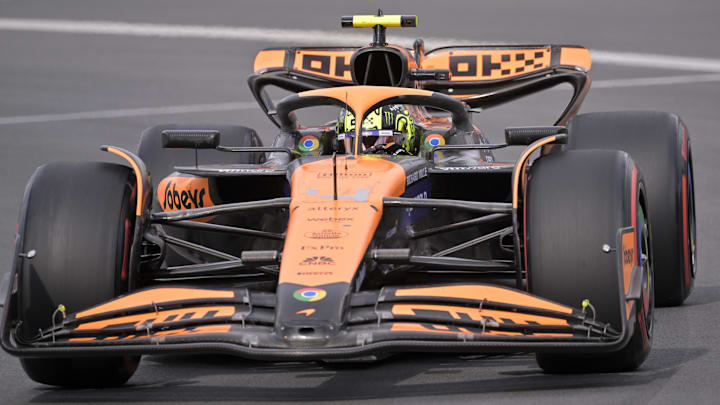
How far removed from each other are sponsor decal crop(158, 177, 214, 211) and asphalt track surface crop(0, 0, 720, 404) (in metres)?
1.22

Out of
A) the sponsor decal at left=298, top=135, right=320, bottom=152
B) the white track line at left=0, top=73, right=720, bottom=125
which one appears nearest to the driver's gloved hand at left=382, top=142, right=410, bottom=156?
the sponsor decal at left=298, top=135, right=320, bottom=152

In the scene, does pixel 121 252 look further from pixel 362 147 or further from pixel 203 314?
pixel 362 147

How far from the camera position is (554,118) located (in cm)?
1819

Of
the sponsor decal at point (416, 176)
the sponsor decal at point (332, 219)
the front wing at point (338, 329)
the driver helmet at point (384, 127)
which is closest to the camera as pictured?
the front wing at point (338, 329)

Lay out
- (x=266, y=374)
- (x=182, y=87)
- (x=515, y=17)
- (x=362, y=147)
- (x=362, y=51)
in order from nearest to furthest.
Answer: (x=266, y=374) < (x=362, y=147) < (x=362, y=51) < (x=182, y=87) < (x=515, y=17)

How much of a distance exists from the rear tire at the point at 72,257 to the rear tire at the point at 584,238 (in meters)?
2.03

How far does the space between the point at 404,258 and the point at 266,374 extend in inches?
40.7

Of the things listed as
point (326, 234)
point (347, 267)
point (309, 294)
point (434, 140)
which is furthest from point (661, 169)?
point (309, 294)

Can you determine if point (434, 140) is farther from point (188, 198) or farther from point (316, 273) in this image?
→ point (316, 273)

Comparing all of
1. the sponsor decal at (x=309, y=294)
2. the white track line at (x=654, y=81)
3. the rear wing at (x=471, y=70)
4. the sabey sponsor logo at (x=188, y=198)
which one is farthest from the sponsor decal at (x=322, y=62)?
the white track line at (x=654, y=81)

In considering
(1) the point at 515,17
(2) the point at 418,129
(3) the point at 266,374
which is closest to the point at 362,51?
(2) the point at 418,129

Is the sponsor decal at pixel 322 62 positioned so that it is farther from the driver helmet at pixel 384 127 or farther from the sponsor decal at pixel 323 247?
the sponsor decal at pixel 323 247

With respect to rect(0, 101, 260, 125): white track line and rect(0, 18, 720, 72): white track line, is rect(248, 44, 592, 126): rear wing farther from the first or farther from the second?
rect(0, 18, 720, 72): white track line

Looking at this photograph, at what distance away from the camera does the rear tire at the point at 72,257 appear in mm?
6750
